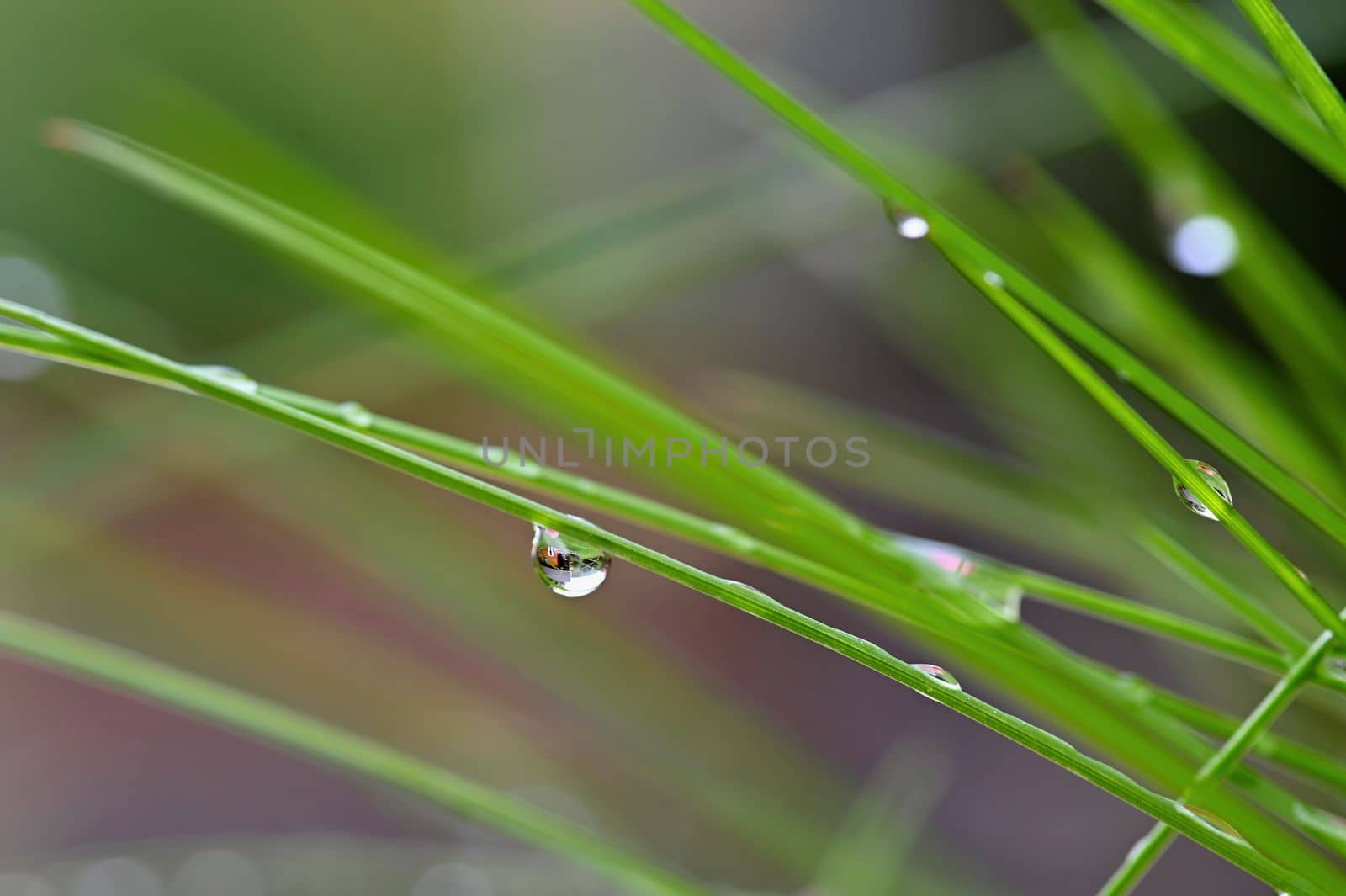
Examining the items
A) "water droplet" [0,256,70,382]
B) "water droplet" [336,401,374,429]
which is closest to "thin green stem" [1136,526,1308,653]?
"water droplet" [336,401,374,429]

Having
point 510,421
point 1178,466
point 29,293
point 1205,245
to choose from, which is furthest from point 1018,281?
point 510,421

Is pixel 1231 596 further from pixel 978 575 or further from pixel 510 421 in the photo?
pixel 510 421

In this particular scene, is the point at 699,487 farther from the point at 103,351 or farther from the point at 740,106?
the point at 740,106

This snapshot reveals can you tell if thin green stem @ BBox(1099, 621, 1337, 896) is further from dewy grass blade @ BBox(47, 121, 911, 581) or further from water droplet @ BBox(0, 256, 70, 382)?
water droplet @ BBox(0, 256, 70, 382)

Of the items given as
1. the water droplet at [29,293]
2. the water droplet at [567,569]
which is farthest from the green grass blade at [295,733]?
the water droplet at [29,293]

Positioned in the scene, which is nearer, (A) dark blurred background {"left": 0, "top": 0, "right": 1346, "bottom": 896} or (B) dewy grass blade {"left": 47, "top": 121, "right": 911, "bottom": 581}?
(B) dewy grass blade {"left": 47, "top": 121, "right": 911, "bottom": 581}

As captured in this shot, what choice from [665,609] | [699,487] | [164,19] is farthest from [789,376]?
[699,487]

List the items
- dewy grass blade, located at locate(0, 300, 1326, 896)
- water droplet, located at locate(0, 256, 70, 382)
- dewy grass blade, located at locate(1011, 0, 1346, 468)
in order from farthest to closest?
water droplet, located at locate(0, 256, 70, 382) → dewy grass blade, located at locate(1011, 0, 1346, 468) → dewy grass blade, located at locate(0, 300, 1326, 896)
